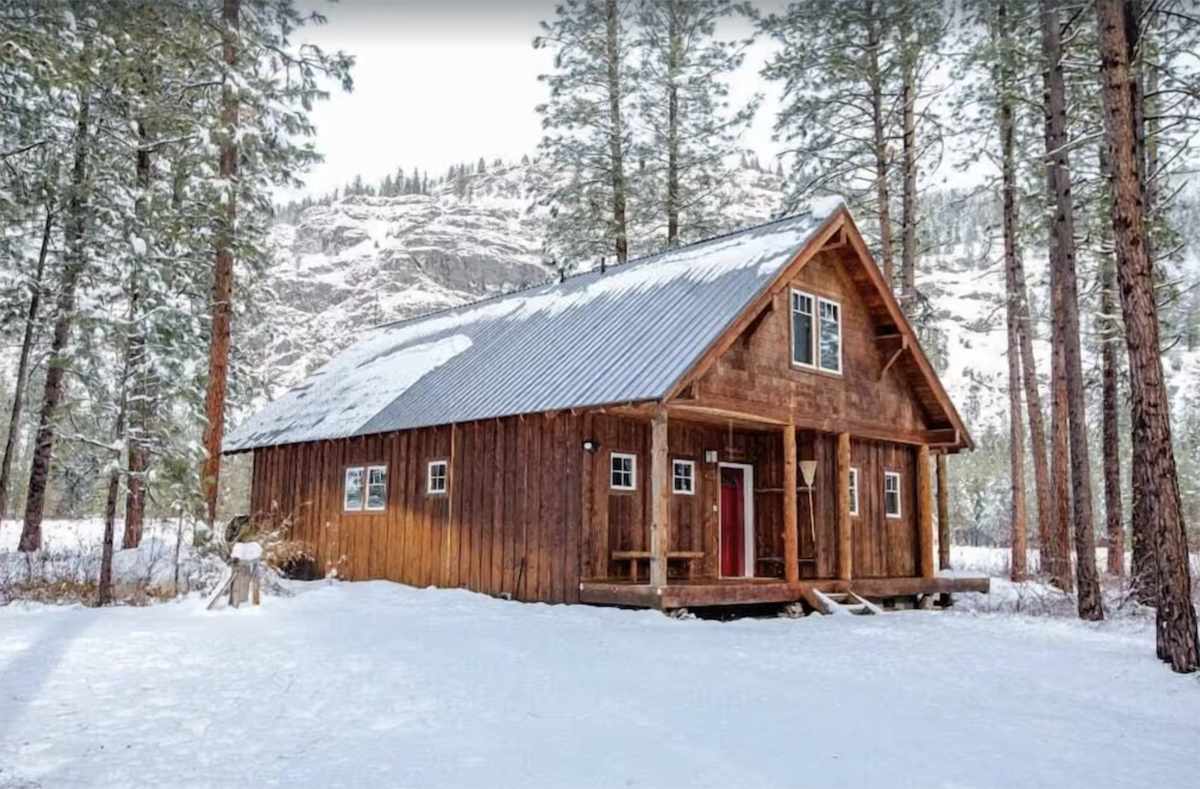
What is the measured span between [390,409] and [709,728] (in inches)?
477

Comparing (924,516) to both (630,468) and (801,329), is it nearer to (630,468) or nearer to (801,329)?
(801,329)

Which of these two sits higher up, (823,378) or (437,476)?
(823,378)

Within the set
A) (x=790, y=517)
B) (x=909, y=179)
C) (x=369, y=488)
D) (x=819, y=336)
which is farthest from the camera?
(x=909, y=179)

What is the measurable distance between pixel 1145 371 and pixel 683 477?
26.5ft

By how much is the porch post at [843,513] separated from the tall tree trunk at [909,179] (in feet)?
19.5

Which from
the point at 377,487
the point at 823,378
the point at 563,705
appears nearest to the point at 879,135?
the point at 823,378

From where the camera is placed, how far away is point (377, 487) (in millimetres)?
18328

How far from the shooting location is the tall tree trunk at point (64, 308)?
14.7 meters

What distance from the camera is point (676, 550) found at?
53.5ft

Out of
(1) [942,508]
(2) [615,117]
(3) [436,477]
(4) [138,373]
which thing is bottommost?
(1) [942,508]

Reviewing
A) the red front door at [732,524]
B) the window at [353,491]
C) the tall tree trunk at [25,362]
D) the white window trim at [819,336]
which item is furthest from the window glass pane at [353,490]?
the white window trim at [819,336]

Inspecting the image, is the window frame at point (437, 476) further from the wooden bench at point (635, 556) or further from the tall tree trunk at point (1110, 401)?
the tall tree trunk at point (1110, 401)

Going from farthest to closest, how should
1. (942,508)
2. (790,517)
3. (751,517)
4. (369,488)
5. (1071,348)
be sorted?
(942,508) < (369,488) < (751,517) < (790,517) < (1071,348)

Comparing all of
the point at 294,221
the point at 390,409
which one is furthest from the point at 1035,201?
the point at 294,221
